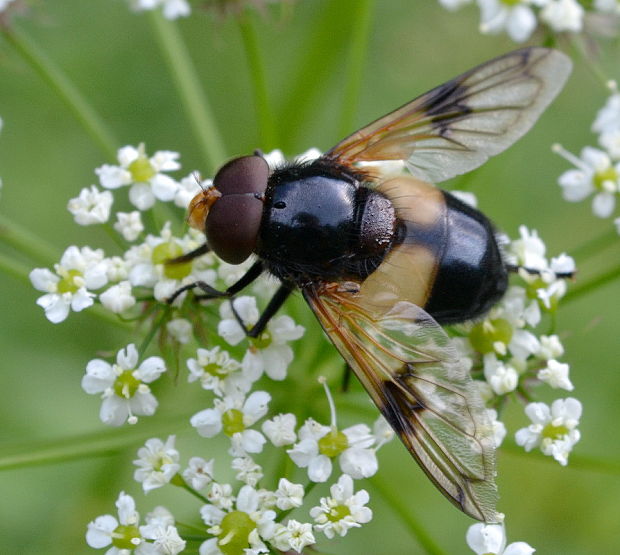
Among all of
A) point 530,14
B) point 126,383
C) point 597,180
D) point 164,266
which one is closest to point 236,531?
point 126,383

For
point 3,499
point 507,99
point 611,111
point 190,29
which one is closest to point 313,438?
point 507,99

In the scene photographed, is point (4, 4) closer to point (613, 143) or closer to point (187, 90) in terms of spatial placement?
point (187, 90)

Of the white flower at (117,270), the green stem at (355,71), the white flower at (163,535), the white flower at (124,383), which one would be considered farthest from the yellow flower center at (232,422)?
the green stem at (355,71)

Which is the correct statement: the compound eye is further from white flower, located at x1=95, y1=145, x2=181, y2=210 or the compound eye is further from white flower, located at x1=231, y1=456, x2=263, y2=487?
white flower, located at x1=231, y1=456, x2=263, y2=487

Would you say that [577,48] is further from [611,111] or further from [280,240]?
[280,240]

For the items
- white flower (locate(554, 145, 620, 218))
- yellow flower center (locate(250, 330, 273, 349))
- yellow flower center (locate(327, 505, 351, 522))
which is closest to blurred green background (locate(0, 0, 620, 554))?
white flower (locate(554, 145, 620, 218))
